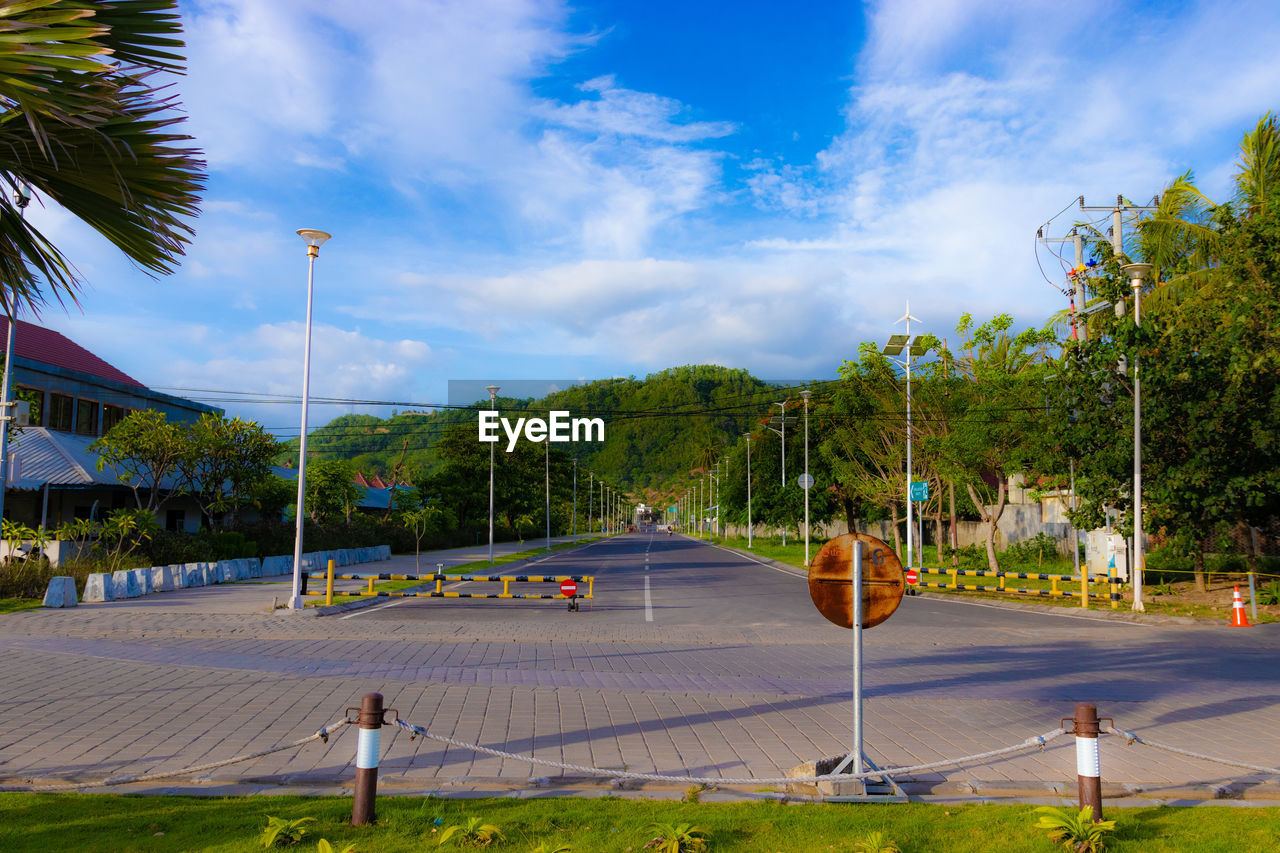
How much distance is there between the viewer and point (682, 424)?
187250 millimetres

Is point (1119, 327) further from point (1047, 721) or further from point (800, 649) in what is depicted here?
point (1047, 721)

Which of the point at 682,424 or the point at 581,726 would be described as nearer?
the point at 581,726

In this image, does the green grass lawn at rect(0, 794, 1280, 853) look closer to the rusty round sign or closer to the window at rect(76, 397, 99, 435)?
the rusty round sign

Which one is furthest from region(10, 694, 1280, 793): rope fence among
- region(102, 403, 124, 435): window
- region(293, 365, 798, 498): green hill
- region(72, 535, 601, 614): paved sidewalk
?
region(293, 365, 798, 498): green hill

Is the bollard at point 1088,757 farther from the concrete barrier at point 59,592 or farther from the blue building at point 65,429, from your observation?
the blue building at point 65,429

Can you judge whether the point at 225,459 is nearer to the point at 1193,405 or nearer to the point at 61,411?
the point at 61,411

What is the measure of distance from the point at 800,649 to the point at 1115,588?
9.45 meters

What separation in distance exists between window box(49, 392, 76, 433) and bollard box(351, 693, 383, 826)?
1402 inches

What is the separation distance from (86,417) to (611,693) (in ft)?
115

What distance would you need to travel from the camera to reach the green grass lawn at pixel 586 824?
4.48m

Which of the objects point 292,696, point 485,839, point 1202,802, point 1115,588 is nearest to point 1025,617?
point 1115,588

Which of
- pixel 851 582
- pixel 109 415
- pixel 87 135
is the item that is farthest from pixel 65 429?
pixel 851 582

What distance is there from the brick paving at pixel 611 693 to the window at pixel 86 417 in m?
21.8

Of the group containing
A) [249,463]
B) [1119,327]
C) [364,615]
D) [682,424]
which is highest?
[682,424]
